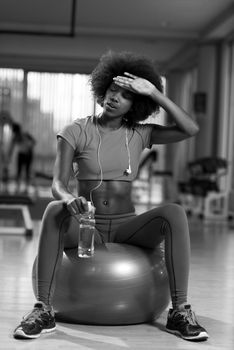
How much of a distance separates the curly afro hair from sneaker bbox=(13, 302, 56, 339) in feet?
2.64

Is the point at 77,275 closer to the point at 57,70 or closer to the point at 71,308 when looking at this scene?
the point at 71,308

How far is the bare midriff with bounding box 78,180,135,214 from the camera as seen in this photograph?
7.88 feet

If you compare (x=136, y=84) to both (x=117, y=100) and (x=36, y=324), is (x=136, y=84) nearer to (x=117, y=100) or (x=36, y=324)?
(x=117, y=100)

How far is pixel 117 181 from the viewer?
242 centimetres

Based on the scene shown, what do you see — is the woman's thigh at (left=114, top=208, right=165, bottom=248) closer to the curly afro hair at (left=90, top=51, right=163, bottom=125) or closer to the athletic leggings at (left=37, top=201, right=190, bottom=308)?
the athletic leggings at (left=37, top=201, right=190, bottom=308)

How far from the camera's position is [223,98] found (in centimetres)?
917

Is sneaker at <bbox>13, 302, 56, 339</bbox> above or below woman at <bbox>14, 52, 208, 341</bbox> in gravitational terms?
below

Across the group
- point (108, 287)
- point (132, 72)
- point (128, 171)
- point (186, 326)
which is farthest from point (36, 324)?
point (132, 72)

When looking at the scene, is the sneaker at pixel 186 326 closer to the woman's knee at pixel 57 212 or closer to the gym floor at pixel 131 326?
the gym floor at pixel 131 326

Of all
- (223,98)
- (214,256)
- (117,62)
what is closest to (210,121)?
(223,98)

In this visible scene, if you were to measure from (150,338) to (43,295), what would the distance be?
0.40 metres

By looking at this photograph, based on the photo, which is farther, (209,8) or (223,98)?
(223,98)

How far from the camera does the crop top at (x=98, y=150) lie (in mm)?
2395

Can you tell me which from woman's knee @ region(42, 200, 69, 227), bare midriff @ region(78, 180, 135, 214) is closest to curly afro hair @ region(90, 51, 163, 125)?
bare midriff @ region(78, 180, 135, 214)
